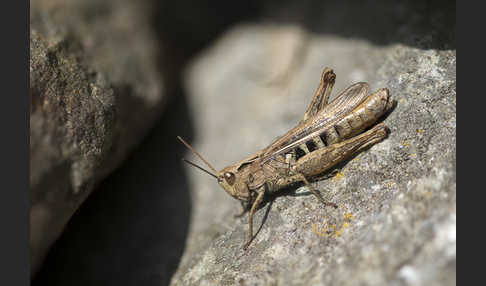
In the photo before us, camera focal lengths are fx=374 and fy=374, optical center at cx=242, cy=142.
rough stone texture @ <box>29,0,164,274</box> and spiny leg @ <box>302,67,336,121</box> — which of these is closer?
rough stone texture @ <box>29,0,164,274</box>

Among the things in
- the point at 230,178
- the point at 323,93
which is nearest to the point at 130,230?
the point at 230,178

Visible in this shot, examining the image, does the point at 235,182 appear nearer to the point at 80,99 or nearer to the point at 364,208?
the point at 364,208

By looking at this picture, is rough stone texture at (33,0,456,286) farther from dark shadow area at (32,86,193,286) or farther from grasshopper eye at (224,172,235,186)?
grasshopper eye at (224,172,235,186)

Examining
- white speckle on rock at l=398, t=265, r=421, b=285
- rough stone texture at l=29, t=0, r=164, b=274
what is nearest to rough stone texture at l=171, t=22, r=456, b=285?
white speckle on rock at l=398, t=265, r=421, b=285

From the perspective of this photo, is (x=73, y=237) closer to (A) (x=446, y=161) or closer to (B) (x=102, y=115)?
(B) (x=102, y=115)

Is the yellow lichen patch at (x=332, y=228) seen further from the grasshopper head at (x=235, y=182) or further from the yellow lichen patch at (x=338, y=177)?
the grasshopper head at (x=235, y=182)

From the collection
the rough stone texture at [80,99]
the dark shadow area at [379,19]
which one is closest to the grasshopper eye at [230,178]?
the rough stone texture at [80,99]

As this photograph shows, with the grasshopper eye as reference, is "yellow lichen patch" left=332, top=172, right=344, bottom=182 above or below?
above
